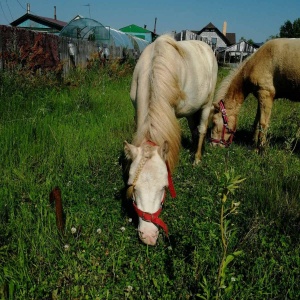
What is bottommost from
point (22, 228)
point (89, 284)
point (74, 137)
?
point (89, 284)

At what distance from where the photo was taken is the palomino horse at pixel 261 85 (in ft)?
17.7

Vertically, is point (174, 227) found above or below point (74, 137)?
below

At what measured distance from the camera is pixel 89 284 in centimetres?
216

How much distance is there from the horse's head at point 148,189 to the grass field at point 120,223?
7.1 inches

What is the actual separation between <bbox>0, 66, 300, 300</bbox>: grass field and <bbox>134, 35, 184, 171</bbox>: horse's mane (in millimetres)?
545

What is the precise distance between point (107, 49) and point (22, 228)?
38.3 ft

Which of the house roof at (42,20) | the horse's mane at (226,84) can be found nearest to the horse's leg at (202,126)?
the horse's mane at (226,84)

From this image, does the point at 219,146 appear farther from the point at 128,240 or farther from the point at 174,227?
the point at 128,240

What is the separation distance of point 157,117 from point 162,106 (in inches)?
6.3

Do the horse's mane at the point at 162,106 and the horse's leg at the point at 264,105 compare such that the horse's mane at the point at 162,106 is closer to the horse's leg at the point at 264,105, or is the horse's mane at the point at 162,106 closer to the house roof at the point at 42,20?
the horse's leg at the point at 264,105

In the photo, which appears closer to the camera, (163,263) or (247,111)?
(163,263)

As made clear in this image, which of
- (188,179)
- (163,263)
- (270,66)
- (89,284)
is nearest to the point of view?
(89,284)

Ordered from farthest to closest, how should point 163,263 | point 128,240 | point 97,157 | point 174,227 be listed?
point 97,157 < point 174,227 < point 128,240 < point 163,263

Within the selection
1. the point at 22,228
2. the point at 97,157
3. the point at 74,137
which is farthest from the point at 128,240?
the point at 74,137
